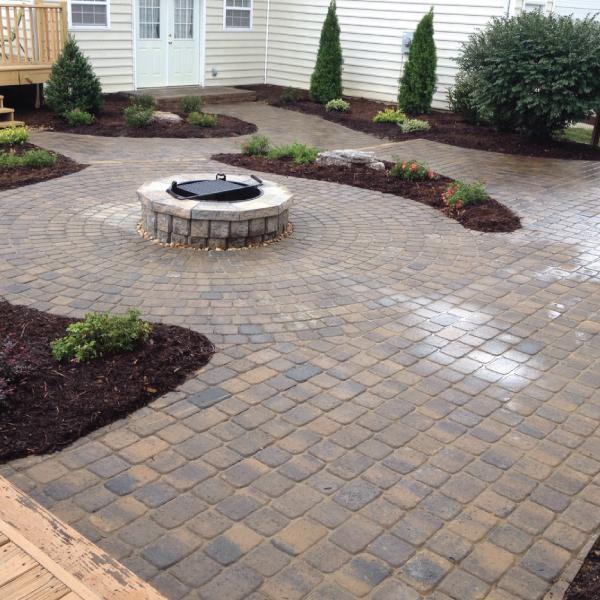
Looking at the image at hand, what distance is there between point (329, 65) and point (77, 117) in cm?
630

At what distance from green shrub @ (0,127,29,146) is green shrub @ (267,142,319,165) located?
3.79m

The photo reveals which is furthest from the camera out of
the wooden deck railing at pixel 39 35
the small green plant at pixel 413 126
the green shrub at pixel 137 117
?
the small green plant at pixel 413 126

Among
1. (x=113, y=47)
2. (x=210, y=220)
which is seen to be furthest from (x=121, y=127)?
(x=210, y=220)

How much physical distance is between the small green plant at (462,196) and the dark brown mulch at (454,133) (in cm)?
397

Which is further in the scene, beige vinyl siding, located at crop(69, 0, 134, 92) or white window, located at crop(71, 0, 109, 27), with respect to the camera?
beige vinyl siding, located at crop(69, 0, 134, 92)

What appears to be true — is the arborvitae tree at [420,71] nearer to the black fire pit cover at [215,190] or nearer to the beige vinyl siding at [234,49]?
the beige vinyl siding at [234,49]

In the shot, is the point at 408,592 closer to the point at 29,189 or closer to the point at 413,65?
the point at 29,189

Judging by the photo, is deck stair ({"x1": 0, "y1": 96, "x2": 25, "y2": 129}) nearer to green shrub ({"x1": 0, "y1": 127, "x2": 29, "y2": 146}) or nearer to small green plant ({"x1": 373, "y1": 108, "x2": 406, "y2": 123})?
green shrub ({"x1": 0, "y1": 127, "x2": 29, "y2": 146})

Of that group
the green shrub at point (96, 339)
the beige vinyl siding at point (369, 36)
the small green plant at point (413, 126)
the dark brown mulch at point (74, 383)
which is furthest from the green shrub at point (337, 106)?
the green shrub at point (96, 339)

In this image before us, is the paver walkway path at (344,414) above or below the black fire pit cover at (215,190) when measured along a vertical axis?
below

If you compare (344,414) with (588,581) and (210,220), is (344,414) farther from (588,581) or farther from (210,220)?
(210,220)

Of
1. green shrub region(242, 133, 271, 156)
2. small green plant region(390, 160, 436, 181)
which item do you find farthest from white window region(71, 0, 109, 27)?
small green plant region(390, 160, 436, 181)

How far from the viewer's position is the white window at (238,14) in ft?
57.3

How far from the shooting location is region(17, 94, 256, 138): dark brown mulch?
12750 mm
